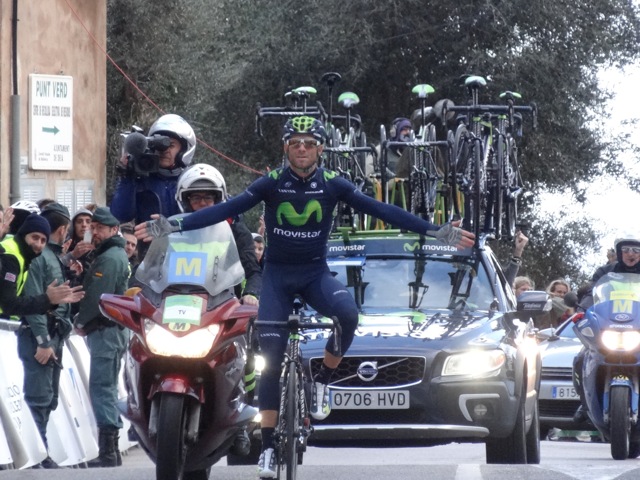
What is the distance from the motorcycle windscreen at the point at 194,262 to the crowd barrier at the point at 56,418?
2938 mm

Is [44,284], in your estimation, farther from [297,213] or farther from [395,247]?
[297,213]

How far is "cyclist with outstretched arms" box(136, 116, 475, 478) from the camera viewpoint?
31.6 ft

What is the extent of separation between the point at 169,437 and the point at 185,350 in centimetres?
47

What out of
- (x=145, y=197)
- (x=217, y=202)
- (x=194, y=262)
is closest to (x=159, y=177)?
(x=145, y=197)

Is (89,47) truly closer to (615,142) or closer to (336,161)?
(336,161)

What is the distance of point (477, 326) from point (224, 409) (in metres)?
3.59

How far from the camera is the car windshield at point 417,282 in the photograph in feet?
43.3

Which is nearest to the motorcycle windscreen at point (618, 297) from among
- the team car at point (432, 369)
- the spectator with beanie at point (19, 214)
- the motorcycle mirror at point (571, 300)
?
the motorcycle mirror at point (571, 300)

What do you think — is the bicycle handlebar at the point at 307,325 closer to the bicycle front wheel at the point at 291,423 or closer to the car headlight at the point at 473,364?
the bicycle front wheel at the point at 291,423

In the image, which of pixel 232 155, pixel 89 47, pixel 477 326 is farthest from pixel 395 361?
pixel 232 155

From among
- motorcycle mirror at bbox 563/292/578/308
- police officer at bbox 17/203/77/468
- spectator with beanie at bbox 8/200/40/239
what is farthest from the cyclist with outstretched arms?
motorcycle mirror at bbox 563/292/578/308

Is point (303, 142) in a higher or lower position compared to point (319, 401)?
higher

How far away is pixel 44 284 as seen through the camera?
13578 mm

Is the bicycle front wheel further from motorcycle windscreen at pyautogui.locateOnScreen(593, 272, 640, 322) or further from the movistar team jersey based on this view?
motorcycle windscreen at pyautogui.locateOnScreen(593, 272, 640, 322)
